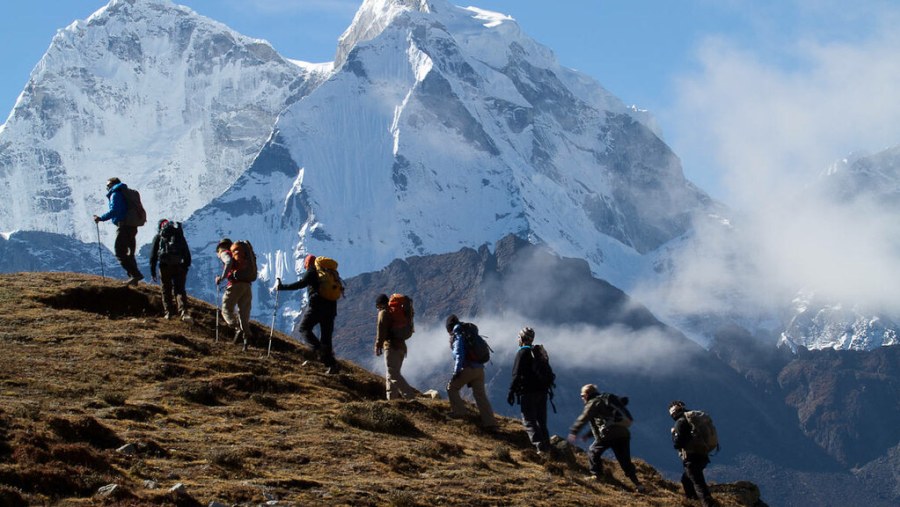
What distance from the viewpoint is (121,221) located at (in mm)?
32625

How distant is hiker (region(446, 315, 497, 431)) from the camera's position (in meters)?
27.0

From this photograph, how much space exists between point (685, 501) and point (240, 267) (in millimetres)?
12113

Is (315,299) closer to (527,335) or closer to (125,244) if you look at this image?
(527,335)

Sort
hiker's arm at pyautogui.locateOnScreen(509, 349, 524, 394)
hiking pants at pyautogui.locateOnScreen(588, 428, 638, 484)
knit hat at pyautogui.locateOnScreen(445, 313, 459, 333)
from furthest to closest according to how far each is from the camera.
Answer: knit hat at pyautogui.locateOnScreen(445, 313, 459, 333) < hiker's arm at pyautogui.locateOnScreen(509, 349, 524, 394) < hiking pants at pyautogui.locateOnScreen(588, 428, 638, 484)

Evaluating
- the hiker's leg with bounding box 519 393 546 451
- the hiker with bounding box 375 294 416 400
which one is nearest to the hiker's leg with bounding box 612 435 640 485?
the hiker's leg with bounding box 519 393 546 451

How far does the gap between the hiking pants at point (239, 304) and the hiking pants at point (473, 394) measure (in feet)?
18.6

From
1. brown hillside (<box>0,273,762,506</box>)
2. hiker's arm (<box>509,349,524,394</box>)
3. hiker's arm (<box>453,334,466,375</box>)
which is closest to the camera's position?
brown hillside (<box>0,273,762,506</box>)

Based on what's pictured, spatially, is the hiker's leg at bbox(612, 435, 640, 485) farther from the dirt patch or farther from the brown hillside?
the dirt patch

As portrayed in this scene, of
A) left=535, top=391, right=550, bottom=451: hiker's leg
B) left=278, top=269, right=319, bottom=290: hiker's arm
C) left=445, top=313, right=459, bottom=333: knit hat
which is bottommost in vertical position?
left=535, top=391, right=550, bottom=451: hiker's leg

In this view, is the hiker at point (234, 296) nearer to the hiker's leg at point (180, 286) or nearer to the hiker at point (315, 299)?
the hiker's leg at point (180, 286)

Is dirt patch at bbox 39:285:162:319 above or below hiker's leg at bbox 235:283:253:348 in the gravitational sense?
below

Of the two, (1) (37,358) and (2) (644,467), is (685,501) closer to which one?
(2) (644,467)

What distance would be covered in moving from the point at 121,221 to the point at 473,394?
10.9m

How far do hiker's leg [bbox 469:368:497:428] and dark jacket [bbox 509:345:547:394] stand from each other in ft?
4.60
